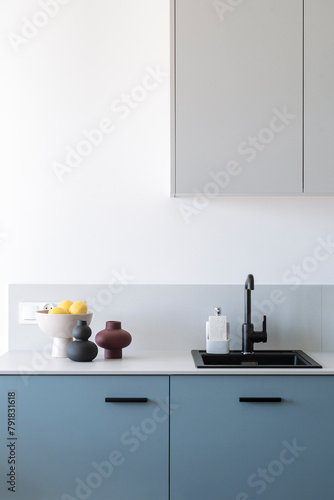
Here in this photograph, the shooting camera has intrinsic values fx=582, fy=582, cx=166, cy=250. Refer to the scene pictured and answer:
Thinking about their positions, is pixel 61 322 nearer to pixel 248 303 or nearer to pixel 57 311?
pixel 57 311

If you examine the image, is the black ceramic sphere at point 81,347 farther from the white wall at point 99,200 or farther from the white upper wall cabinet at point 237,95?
the white upper wall cabinet at point 237,95

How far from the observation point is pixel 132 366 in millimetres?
2277

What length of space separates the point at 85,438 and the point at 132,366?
1.04 feet

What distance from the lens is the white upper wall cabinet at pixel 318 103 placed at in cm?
236

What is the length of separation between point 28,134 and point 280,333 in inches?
58.1

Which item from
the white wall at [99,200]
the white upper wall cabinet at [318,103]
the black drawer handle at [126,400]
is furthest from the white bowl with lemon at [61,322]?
the white upper wall cabinet at [318,103]

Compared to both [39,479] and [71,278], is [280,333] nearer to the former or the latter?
[71,278]

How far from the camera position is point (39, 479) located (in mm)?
2184

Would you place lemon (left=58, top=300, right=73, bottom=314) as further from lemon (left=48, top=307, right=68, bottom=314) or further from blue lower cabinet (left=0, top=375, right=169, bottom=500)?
blue lower cabinet (left=0, top=375, right=169, bottom=500)

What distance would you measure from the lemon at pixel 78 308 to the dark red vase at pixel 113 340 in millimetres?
124

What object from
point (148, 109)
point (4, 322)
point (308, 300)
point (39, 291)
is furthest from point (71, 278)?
point (308, 300)

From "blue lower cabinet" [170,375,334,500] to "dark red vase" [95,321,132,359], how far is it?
34 cm

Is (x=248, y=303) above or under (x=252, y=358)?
above

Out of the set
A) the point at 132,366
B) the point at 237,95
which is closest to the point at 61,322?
the point at 132,366
